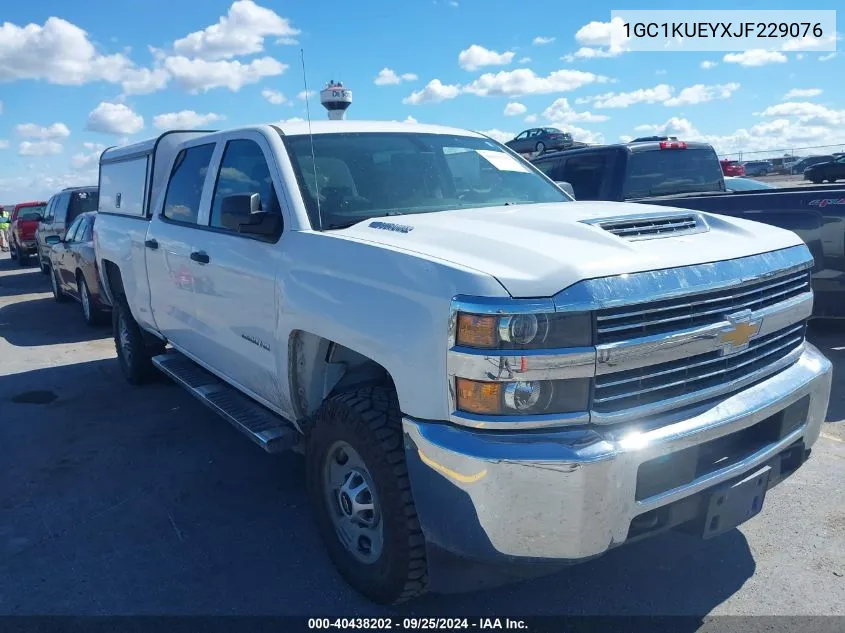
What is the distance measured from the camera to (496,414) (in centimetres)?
235

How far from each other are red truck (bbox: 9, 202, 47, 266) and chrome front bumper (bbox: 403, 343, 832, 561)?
21.4 meters

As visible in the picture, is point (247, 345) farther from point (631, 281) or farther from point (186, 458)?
point (631, 281)

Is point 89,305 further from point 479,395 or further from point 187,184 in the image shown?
point 479,395

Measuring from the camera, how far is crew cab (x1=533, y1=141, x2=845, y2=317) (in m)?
5.78

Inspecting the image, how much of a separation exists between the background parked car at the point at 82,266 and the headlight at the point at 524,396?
7757mm

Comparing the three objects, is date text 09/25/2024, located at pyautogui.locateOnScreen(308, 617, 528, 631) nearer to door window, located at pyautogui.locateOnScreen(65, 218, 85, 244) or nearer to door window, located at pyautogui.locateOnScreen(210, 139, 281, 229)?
door window, located at pyautogui.locateOnScreen(210, 139, 281, 229)

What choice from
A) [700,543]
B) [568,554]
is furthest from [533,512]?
[700,543]

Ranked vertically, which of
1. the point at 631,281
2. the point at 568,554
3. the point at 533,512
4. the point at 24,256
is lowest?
the point at 24,256

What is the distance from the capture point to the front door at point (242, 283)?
3490mm

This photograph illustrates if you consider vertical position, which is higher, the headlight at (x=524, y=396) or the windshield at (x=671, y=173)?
the windshield at (x=671, y=173)

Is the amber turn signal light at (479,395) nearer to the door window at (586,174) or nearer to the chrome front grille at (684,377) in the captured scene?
the chrome front grille at (684,377)

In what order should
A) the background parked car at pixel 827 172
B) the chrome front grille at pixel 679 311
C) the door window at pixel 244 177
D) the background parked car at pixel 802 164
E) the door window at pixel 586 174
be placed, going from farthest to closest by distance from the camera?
the background parked car at pixel 802 164, the background parked car at pixel 827 172, the door window at pixel 586 174, the door window at pixel 244 177, the chrome front grille at pixel 679 311

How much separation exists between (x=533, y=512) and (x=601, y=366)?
525 millimetres

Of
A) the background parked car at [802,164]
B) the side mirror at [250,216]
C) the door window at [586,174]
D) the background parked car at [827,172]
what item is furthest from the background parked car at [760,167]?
the side mirror at [250,216]
